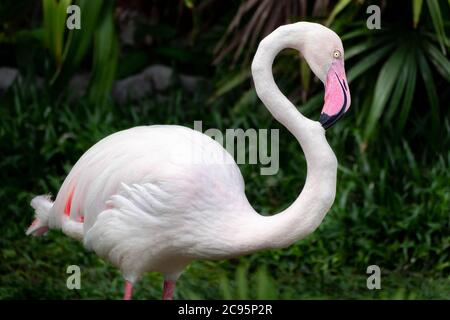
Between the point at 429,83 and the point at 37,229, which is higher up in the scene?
the point at 429,83

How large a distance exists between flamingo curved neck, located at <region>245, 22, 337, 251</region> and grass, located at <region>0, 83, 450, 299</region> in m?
1.25

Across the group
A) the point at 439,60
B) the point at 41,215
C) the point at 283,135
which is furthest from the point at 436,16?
the point at 41,215

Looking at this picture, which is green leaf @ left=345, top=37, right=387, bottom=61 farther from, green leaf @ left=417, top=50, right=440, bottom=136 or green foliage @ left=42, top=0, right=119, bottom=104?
green foliage @ left=42, top=0, right=119, bottom=104

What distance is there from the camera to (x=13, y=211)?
5.59m

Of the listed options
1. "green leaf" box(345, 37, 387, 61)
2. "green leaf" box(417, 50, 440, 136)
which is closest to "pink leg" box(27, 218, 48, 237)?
"green leaf" box(345, 37, 387, 61)

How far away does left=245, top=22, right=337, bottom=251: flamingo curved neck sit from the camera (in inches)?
129

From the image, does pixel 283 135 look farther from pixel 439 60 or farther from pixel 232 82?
pixel 439 60

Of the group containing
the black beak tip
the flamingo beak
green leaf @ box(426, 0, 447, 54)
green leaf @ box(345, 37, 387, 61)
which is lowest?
the black beak tip

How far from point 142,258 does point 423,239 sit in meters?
2.04

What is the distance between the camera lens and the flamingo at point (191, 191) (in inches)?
130

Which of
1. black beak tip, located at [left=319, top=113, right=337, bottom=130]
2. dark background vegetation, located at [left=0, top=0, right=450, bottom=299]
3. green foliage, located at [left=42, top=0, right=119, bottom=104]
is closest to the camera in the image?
black beak tip, located at [left=319, top=113, right=337, bottom=130]

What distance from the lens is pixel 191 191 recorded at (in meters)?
3.50

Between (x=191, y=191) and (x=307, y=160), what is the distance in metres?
0.45
